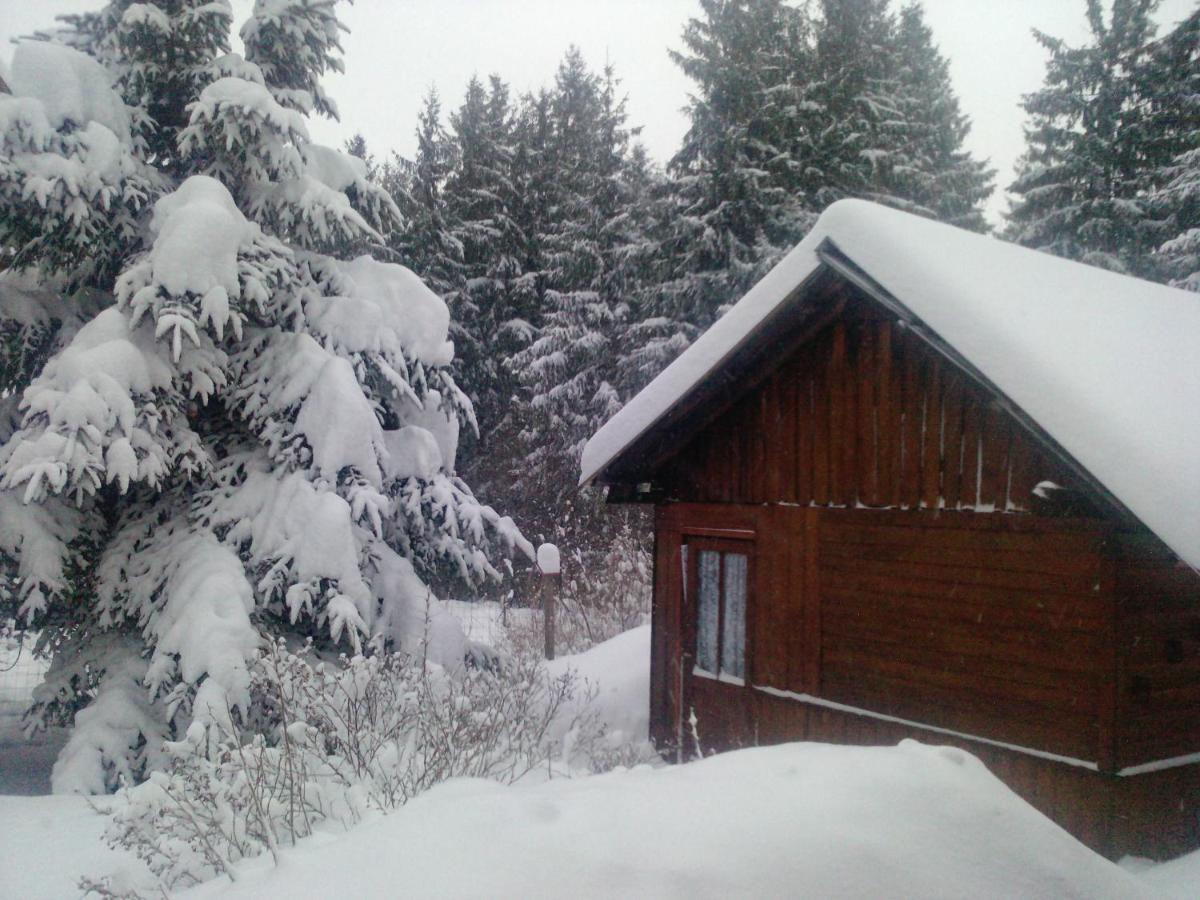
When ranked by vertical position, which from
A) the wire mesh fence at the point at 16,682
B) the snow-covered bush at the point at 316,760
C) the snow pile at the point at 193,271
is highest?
the snow pile at the point at 193,271

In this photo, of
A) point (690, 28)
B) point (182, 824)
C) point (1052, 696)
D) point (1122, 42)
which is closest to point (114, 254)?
point (182, 824)

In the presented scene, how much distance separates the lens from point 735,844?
2.13 m

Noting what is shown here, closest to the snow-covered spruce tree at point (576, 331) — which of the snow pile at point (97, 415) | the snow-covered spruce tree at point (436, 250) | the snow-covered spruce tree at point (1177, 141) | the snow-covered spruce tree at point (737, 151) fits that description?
the snow-covered spruce tree at point (436, 250)

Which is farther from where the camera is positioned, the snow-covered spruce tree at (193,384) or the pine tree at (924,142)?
the pine tree at (924,142)

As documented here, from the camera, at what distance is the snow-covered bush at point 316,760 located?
354 cm

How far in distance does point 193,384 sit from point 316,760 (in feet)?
11.7

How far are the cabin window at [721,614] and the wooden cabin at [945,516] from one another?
3 cm

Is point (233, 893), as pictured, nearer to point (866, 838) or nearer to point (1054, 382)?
point (866, 838)

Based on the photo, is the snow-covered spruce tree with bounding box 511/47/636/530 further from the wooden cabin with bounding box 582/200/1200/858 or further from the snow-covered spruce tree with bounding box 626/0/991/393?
the wooden cabin with bounding box 582/200/1200/858

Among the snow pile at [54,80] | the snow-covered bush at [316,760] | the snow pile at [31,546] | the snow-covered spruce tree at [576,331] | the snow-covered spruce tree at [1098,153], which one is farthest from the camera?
the snow-covered spruce tree at [576,331]

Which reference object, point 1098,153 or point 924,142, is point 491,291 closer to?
point 924,142

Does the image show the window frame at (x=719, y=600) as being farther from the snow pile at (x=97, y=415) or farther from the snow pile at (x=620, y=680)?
the snow pile at (x=97, y=415)

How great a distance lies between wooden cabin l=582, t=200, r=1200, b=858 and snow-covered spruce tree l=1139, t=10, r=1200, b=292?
9.63 meters

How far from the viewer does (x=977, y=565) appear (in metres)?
5.70
